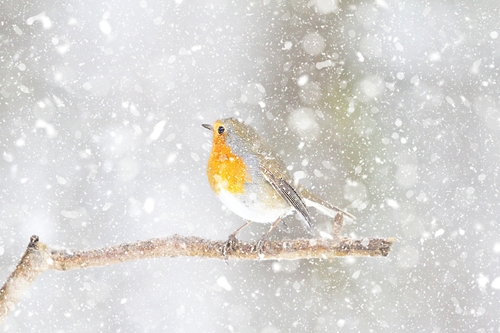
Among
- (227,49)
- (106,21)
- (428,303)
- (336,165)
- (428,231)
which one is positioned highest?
(106,21)

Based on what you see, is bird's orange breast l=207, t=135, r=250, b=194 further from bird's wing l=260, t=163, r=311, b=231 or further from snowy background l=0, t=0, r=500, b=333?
→ snowy background l=0, t=0, r=500, b=333

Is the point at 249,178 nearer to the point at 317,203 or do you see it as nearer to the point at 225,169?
the point at 225,169

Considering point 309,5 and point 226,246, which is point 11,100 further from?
point 226,246

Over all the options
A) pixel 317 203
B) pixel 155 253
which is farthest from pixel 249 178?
pixel 155 253

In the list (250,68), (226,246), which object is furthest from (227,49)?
(226,246)

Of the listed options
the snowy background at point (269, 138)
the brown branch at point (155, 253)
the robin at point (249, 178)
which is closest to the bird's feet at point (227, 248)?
the brown branch at point (155, 253)

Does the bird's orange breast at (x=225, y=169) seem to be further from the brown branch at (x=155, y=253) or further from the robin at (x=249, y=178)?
the brown branch at (x=155, y=253)

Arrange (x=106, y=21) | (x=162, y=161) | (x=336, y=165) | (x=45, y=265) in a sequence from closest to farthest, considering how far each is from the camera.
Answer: (x=45, y=265) < (x=336, y=165) < (x=162, y=161) < (x=106, y=21)
